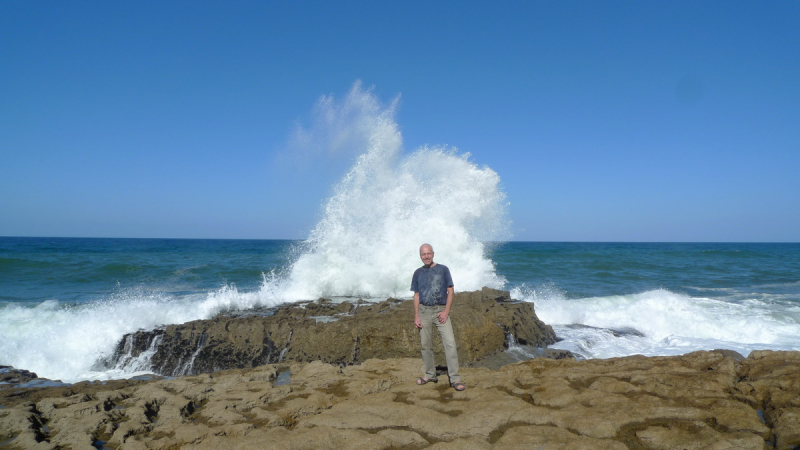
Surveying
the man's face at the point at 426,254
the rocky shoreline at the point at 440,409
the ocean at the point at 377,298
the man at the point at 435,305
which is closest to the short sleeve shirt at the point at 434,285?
the man at the point at 435,305

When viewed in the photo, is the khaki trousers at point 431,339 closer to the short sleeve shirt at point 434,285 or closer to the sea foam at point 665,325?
the short sleeve shirt at point 434,285

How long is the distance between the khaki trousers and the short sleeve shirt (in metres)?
0.09

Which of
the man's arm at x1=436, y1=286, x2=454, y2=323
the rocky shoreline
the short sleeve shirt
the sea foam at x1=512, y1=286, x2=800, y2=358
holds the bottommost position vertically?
the sea foam at x1=512, y1=286, x2=800, y2=358

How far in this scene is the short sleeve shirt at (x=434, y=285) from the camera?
548 centimetres

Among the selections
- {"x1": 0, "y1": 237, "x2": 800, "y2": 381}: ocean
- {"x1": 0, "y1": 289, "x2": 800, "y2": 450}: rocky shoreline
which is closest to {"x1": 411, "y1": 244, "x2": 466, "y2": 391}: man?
{"x1": 0, "y1": 289, "x2": 800, "y2": 450}: rocky shoreline

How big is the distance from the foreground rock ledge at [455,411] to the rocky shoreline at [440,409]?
0.05ft

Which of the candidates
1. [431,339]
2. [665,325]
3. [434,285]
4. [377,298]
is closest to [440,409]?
[431,339]

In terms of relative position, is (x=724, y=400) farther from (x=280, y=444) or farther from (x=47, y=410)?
(x=47, y=410)

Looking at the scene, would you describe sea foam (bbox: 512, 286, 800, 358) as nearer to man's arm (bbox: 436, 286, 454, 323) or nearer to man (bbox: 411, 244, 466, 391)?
man (bbox: 411, 244, 466, 391)

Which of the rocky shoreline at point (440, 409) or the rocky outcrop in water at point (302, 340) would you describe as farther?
the rocky outcrop in water at point (302, 340)

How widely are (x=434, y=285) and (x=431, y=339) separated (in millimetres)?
674

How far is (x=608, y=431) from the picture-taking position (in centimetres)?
411

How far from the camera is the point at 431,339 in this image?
5566mm

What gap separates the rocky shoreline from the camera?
409cm
